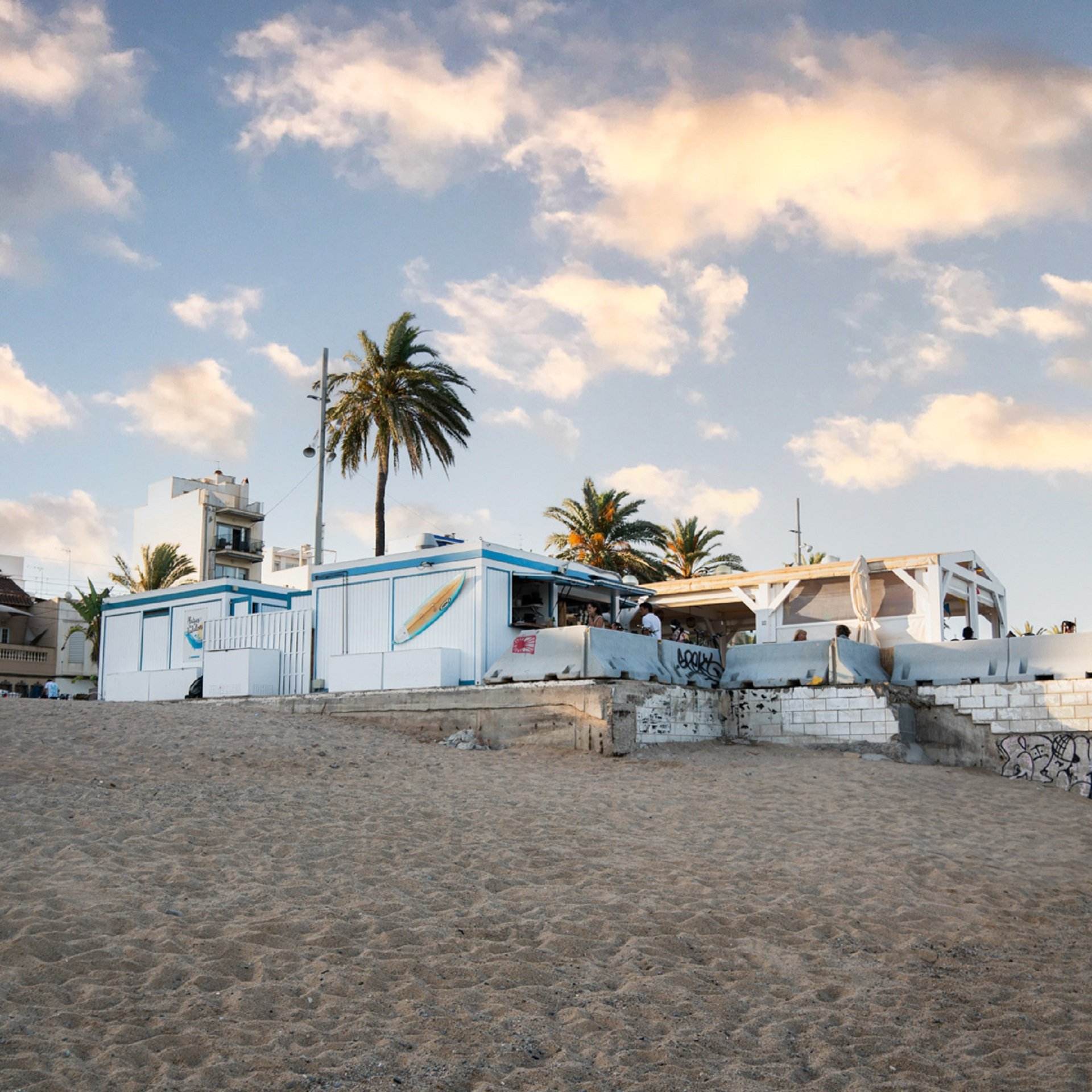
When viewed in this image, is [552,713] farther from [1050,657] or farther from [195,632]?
[195,632]

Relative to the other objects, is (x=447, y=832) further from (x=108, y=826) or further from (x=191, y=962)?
(x=191, y=962)

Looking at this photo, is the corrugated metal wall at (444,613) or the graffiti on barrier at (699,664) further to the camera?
the corrugated metal wall at (444,613)

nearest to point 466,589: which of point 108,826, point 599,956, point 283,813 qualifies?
point 283,813

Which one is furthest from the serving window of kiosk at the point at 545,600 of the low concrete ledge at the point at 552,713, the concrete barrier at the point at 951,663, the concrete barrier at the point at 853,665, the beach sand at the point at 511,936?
the beach sand at the point at 511,936

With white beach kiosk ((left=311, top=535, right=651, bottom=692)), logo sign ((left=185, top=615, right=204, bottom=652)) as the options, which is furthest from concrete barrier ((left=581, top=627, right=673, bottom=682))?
logo sign ((left=185, top=615, right=204, bottom=652))

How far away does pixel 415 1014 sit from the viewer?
590 cm

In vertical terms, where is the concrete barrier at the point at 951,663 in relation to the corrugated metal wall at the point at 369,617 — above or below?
below

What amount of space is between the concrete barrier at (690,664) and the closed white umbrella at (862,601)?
12.1 feet

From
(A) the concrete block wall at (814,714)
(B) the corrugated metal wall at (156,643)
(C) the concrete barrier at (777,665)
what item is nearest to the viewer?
(A) the concrete block wall at (814,714)

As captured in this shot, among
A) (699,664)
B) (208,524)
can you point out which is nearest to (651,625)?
(699,664)

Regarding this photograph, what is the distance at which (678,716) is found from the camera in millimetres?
18281

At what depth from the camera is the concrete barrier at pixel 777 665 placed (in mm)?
18859

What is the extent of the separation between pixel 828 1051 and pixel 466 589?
47.7 feet

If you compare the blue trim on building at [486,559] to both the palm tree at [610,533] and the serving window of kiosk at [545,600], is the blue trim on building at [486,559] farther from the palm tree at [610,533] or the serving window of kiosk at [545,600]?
the palm tree at [610,533]
